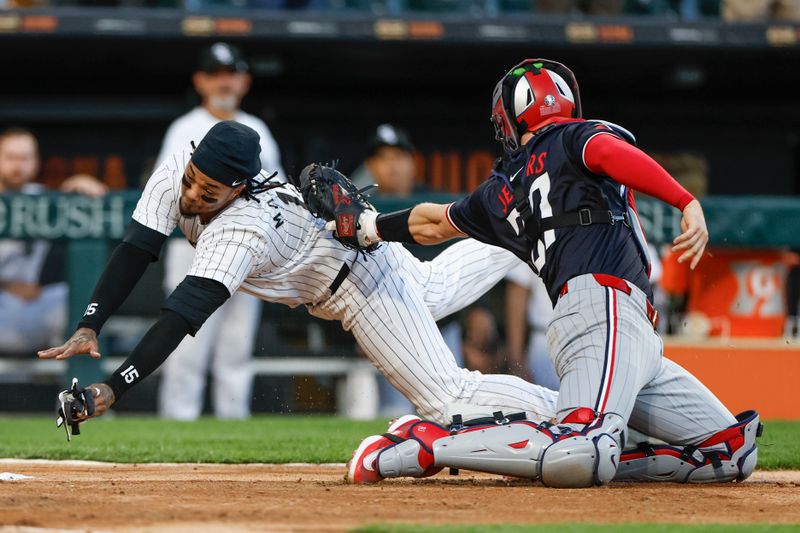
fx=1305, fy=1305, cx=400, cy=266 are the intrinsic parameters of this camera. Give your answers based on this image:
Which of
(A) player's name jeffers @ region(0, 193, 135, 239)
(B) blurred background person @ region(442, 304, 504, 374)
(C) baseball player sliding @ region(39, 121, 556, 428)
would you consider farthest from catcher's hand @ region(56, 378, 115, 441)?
(A) player's name jeffers @ region(0, 193, 135, 239)

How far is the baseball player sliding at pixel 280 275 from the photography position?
4074 millimetres

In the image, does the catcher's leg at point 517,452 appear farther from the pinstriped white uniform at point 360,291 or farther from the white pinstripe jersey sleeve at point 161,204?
the white pinstripe jersey sleeve at point 161,204

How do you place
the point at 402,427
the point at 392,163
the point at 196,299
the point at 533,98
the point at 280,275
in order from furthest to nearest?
the point at 392,163
the point at 280,275
the point at 533,98
the point at 402,427
the point at 196,299

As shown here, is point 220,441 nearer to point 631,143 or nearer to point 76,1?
point 631,143

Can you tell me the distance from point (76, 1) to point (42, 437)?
4.67 meters

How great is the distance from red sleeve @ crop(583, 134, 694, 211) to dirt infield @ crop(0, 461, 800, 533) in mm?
918

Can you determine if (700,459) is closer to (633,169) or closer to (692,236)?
(692,236)

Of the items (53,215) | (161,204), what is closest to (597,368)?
(161,204)

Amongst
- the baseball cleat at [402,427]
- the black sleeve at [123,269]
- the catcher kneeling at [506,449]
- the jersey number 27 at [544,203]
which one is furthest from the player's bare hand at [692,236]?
the black sleeve at [123,269]

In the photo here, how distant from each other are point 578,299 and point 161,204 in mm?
1413

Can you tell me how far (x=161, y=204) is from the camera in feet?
14.3

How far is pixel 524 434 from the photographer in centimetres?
393

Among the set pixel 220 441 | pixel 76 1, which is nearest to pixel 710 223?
pixel 220 441

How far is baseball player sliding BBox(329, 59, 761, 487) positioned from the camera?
154 inches
